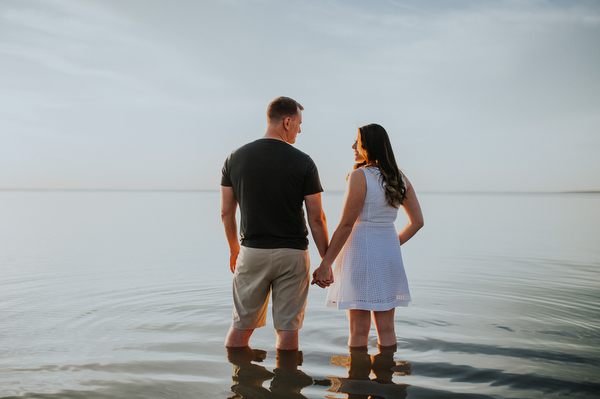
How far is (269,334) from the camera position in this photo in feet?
15.3

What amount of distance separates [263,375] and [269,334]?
1246mm

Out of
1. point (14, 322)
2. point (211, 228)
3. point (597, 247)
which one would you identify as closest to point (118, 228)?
point (211, 228)

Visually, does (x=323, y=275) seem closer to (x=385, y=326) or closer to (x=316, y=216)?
(x=316, y=216)

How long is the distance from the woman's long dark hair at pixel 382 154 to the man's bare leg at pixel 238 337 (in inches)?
62.4

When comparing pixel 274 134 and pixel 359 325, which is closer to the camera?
pixel 274 134

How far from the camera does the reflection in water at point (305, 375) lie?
312 cm

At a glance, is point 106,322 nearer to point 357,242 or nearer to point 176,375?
point 176,375

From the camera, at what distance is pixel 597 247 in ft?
38.6

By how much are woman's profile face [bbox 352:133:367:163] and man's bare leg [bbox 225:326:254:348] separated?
65.9 inches

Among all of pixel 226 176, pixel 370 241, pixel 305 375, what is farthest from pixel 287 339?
pixel 226 176

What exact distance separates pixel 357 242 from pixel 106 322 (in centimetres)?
320

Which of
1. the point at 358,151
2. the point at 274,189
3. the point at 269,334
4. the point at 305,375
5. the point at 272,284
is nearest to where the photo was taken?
the point at 274,189

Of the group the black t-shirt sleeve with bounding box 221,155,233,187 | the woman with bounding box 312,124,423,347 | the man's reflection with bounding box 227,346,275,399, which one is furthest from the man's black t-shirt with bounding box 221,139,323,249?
the man's reflection with bounding box 227,346,275,399

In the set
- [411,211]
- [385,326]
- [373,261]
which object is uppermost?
[411,211]
